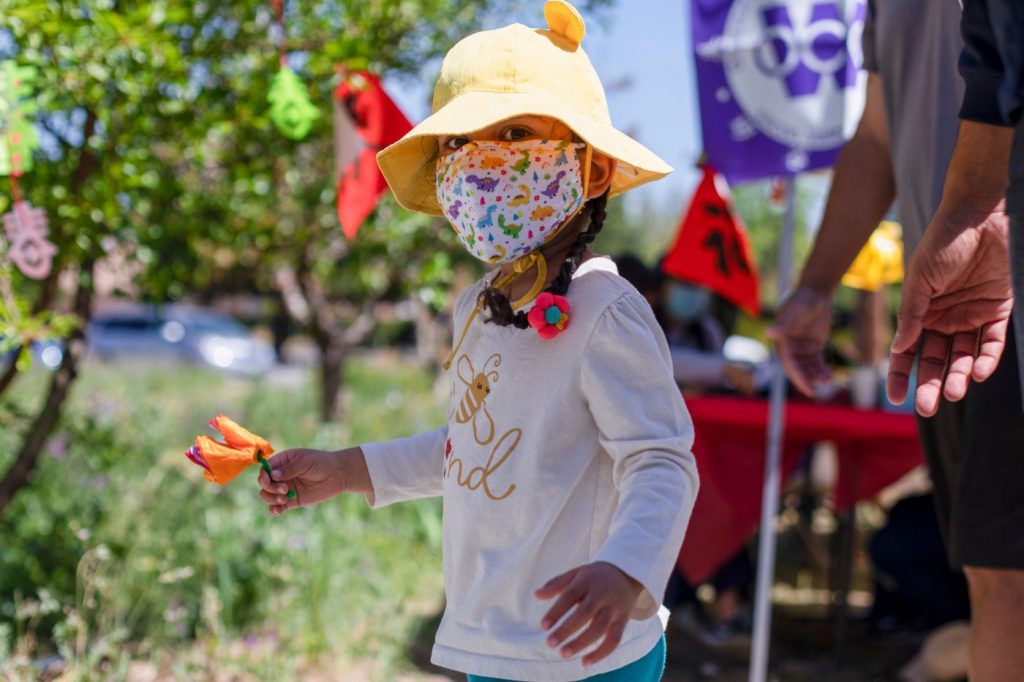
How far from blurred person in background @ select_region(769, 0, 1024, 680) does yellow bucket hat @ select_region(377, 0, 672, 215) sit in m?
0.45

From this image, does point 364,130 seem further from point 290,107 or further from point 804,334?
point 804,334

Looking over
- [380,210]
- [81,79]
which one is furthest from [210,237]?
[81,79]

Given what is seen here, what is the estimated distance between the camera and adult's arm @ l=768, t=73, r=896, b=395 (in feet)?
7.29

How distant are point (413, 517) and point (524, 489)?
3837 mm

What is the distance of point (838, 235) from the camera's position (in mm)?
2248

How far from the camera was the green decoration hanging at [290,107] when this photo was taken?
2850mm

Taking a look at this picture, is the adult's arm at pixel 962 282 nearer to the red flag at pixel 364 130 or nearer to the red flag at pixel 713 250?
the red flag at pixel 364 130

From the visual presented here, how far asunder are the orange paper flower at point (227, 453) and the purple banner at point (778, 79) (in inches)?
92.2

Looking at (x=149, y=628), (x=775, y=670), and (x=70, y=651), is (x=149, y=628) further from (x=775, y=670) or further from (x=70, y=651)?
(x=775, y=670)

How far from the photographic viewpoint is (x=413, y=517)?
5.22 metres

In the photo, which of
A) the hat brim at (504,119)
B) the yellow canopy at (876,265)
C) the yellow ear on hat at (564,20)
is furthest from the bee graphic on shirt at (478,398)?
the yellow canopy at (876,265)

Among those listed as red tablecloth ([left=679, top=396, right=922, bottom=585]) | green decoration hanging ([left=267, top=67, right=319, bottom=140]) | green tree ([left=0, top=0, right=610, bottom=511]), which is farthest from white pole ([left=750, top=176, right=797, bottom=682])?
green decoration hanging ([left=267, top=67, right=319, bottom=140])

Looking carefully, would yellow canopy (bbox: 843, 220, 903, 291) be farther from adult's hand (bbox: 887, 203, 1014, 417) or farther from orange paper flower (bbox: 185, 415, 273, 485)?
orange paper flower (bbox: 185, 415, 273, 485)

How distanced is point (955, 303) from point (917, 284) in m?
0.07
